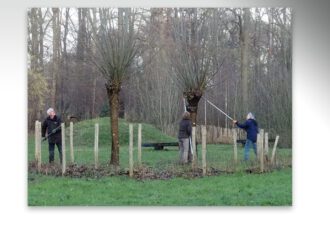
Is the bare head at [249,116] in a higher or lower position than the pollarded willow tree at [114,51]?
lower

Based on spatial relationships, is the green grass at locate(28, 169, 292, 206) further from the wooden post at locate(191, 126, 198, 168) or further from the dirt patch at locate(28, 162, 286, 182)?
the wooden post at locate(191, 126, 198, 168)

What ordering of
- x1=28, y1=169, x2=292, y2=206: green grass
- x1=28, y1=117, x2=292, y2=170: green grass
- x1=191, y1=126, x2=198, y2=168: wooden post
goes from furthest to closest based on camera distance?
x1=191, y1=126, x2=198, y2=168: wooden post < x1=28, y1=117, x2=292, y2=170: green grass < x1=28, y1=169, x2=292, y2=206: green grass

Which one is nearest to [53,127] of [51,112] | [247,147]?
[51,112]

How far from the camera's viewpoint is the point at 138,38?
6.25 meters

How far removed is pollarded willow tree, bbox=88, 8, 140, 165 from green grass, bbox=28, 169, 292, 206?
40 cm

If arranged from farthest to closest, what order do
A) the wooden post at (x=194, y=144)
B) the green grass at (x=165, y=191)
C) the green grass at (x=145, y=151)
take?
1. the wooden post at (x=194, y=144)
2. the green grass at (x=145, y=151)
3. the green grass at (x=165, y=191)

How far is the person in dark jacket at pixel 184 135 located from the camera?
6.25 m

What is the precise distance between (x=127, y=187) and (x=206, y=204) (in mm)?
970

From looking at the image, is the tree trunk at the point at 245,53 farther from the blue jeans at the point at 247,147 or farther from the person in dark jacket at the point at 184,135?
the person in dark jacket at the point at 184,135

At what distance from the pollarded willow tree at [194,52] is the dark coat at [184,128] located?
0.25 feet

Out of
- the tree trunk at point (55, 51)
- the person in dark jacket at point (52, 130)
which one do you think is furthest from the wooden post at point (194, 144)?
the tree trunk at point (55, 51)

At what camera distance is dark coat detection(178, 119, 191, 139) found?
6.25 metres

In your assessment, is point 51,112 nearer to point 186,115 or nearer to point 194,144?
point 186,115

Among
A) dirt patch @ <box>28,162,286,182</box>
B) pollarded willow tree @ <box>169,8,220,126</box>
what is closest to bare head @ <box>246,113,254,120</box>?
pollarded willow tree @ <box>169,8,220,126</box>
